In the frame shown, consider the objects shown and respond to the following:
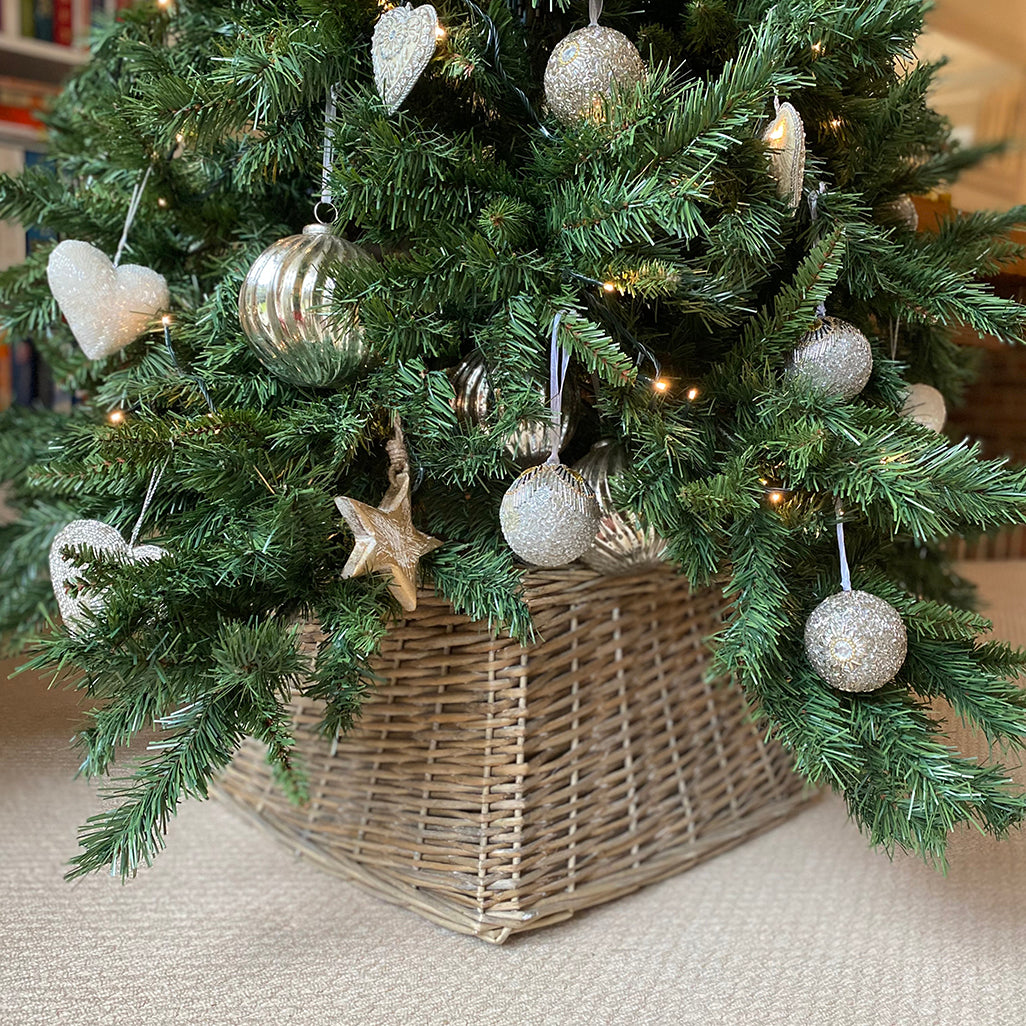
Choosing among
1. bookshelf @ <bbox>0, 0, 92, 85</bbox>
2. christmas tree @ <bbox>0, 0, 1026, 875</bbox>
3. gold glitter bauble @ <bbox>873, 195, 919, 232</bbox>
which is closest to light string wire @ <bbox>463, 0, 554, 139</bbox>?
christmas tree @ <bbox>0, 0, 1026, 875</bbox>

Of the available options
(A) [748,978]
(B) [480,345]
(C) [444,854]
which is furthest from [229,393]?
(A) [748,978]

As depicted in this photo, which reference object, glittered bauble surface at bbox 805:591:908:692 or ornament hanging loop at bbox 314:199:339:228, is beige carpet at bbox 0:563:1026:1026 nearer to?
glittered bauble surface at bbox 805:591:908:692

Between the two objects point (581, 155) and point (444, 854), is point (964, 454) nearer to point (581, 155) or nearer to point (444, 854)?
point (581, 155)

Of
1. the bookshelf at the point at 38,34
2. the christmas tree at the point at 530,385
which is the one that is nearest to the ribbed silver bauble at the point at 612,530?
the christmas tree at the point at 530,385

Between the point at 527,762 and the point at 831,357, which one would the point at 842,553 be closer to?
the point at 831,357

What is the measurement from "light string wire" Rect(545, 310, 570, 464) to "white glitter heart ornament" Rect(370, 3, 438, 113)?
0.42 feet

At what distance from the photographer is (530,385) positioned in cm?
44

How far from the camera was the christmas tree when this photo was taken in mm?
403

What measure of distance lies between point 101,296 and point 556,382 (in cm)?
27

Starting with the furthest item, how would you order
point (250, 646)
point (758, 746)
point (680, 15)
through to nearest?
point (758, 746) → point (680, 15) → point (250, 646)

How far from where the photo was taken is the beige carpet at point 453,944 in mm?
455

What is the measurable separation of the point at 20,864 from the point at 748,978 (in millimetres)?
430

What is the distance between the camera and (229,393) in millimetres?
509

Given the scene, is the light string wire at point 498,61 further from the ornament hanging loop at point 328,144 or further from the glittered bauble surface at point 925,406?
the glittered bauble surface at point 925,406
